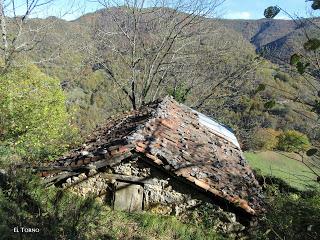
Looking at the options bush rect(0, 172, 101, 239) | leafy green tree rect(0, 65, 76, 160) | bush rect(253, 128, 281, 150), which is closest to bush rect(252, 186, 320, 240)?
bush rect(0, 172, 101, 239)

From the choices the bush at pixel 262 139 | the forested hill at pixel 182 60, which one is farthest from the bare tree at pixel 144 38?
the bush at pixel 262 139

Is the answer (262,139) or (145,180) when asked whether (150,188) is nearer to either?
(145,180)

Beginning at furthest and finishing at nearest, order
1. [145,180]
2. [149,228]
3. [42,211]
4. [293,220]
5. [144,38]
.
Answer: [144,38] → [145,180] → [149,228] → [42,211] → [293,220]

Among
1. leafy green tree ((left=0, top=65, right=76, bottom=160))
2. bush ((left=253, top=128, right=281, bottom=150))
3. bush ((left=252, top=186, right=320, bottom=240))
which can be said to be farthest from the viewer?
bush ((left=253, top=128, right=281, bottom=150))

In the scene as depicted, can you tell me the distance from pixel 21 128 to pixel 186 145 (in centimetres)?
421

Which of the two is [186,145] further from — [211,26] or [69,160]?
[211,26]

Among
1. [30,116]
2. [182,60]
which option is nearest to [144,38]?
[182,60]

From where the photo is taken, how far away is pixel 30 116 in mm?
10133

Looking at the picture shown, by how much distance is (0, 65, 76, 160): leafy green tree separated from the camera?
9.86m

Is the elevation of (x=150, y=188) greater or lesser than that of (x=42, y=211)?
lesser

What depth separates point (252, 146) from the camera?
23922 mm

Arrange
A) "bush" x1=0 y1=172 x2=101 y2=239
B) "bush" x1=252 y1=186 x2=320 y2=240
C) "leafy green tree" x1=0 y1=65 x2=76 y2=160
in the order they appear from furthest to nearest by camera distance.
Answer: "leafy green tree" x1=0 y1=65 x2=76 y2=160 → "bush" x1=252 y1=186 x2=320 y2=240 → "bush" x1=0 y1=172 x2=101 y2=239

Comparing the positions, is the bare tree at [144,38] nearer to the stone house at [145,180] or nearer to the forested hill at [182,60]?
the forested hill at [182,60]

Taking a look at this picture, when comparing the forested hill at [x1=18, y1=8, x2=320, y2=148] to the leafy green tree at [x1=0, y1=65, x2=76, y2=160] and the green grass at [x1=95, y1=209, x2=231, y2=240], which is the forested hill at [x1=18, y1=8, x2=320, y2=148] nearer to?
the leafy green tree at [x1=0, y1=65, x2=76, y2=160]
